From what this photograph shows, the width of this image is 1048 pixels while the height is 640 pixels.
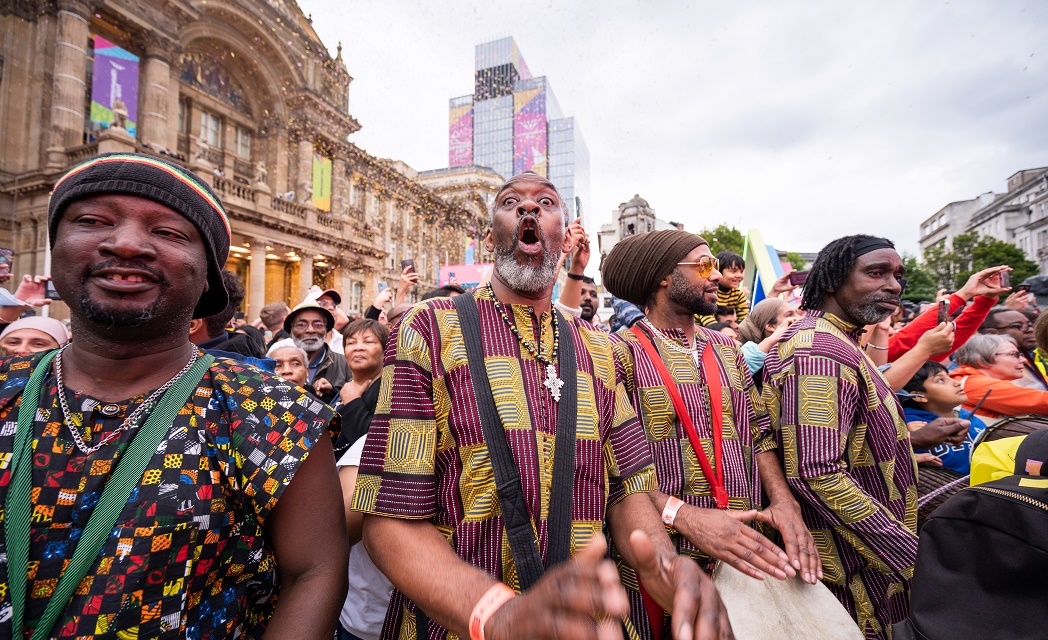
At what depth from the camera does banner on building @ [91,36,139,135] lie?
15562 millimetres

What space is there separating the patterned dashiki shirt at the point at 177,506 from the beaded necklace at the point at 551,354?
0.68m

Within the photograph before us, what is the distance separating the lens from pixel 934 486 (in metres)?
2.82

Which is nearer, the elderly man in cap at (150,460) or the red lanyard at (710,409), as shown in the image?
the elderly man in cap at (150,460)

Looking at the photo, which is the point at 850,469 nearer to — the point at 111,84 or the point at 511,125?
the point at 111,84

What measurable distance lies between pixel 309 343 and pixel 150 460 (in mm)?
4064

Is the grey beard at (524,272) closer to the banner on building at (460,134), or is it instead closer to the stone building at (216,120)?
the stone building at (216,120)

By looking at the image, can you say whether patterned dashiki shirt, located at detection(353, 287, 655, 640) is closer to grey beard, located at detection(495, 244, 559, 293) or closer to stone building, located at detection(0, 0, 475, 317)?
grey beard, located at detection(495, 244, 559, 293)

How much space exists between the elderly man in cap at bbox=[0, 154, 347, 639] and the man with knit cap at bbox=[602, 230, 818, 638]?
4.31 ft

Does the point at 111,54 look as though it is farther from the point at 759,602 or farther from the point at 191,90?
the point at 759,602

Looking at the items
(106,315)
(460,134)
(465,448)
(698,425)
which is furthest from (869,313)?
(460,134)

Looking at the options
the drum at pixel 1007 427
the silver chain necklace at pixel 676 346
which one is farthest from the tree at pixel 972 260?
the silver chain necklace at pixel 676 346

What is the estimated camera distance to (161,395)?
4.25ft

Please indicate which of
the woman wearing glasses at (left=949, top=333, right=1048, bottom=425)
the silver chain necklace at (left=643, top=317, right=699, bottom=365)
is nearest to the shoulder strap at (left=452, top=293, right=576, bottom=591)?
the silver chain necklace at (left=643, top=317, right=699, bottom=365)

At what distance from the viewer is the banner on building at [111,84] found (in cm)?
1556
